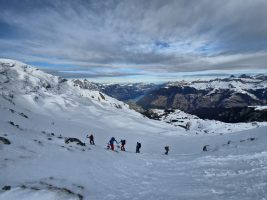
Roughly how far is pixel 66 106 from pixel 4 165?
143868 millimetres

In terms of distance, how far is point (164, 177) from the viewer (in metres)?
23.4

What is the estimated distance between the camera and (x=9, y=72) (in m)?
196

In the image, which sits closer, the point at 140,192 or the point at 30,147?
the point at 140,192

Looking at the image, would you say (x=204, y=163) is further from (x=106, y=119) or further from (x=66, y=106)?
(x=66, y=106)

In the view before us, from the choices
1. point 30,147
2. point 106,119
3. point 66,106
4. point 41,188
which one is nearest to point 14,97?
point 66,106

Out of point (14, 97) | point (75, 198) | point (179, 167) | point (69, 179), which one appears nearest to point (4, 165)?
point (69, 179)

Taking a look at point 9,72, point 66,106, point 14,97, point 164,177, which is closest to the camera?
point 164,177

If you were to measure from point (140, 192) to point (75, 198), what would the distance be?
4.10 metres

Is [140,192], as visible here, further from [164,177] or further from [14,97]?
[14,97]

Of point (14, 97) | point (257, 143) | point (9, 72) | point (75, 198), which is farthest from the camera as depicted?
point (9, 72)

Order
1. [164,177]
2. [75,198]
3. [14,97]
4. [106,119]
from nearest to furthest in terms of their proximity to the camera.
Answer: [75,198]
[164,177]
[106,119]
[14,97]

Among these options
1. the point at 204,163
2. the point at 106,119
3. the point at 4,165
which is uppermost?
the point at 4,165

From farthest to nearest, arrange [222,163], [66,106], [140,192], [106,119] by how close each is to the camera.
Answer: [66,106] < [106,119] < [222,163] < [140,192]

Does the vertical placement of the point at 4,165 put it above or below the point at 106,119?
above
